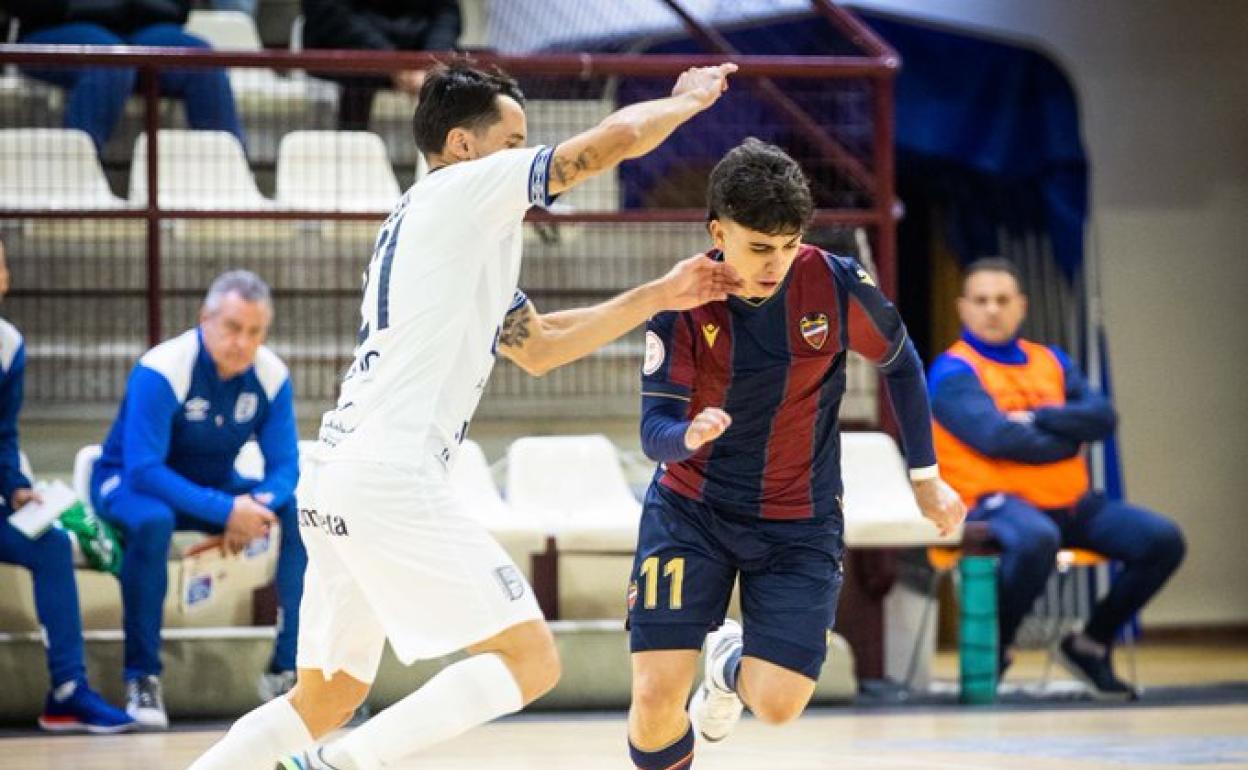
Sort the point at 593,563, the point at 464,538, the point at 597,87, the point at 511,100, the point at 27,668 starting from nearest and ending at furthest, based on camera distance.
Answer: the point at 464,538, the point at 511,100, the point at 27,668, the point at 593,563, the point at 597,87

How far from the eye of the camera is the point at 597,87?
9.54 metres

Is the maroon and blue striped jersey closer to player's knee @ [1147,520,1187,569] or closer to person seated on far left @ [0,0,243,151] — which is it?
player's knee @ [1147,520,1187,569]

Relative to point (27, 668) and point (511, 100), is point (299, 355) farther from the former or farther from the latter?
point (511, 100)

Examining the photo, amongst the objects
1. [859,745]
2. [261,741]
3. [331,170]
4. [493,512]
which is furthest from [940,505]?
[331,170]

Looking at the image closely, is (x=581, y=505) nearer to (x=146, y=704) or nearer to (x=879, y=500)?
(x=879, y=500)

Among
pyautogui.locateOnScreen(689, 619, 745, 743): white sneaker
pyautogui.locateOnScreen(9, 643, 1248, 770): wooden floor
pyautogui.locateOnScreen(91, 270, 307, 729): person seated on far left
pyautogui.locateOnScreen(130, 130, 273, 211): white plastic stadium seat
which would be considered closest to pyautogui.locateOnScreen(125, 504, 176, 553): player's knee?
pyautogui.locateOnScreen(91, 270, 307, 729): person seated on far left

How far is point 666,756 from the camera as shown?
4652 millimetres

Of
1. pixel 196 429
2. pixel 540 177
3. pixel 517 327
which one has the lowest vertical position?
pixel 196 429

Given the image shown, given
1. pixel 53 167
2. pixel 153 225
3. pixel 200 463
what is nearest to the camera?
pixel 200 463

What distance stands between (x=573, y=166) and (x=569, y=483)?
13.4ft

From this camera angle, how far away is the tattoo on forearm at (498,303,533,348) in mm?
4582

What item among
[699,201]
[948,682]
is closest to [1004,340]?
[948,682]

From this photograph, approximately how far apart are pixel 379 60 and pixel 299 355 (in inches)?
51.3

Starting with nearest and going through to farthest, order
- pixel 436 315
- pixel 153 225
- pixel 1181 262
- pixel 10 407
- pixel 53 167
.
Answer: pixel 436 315 < pixel 10 407 < pixel 153 225 < pixel 53 167 < pixel 1181 262
